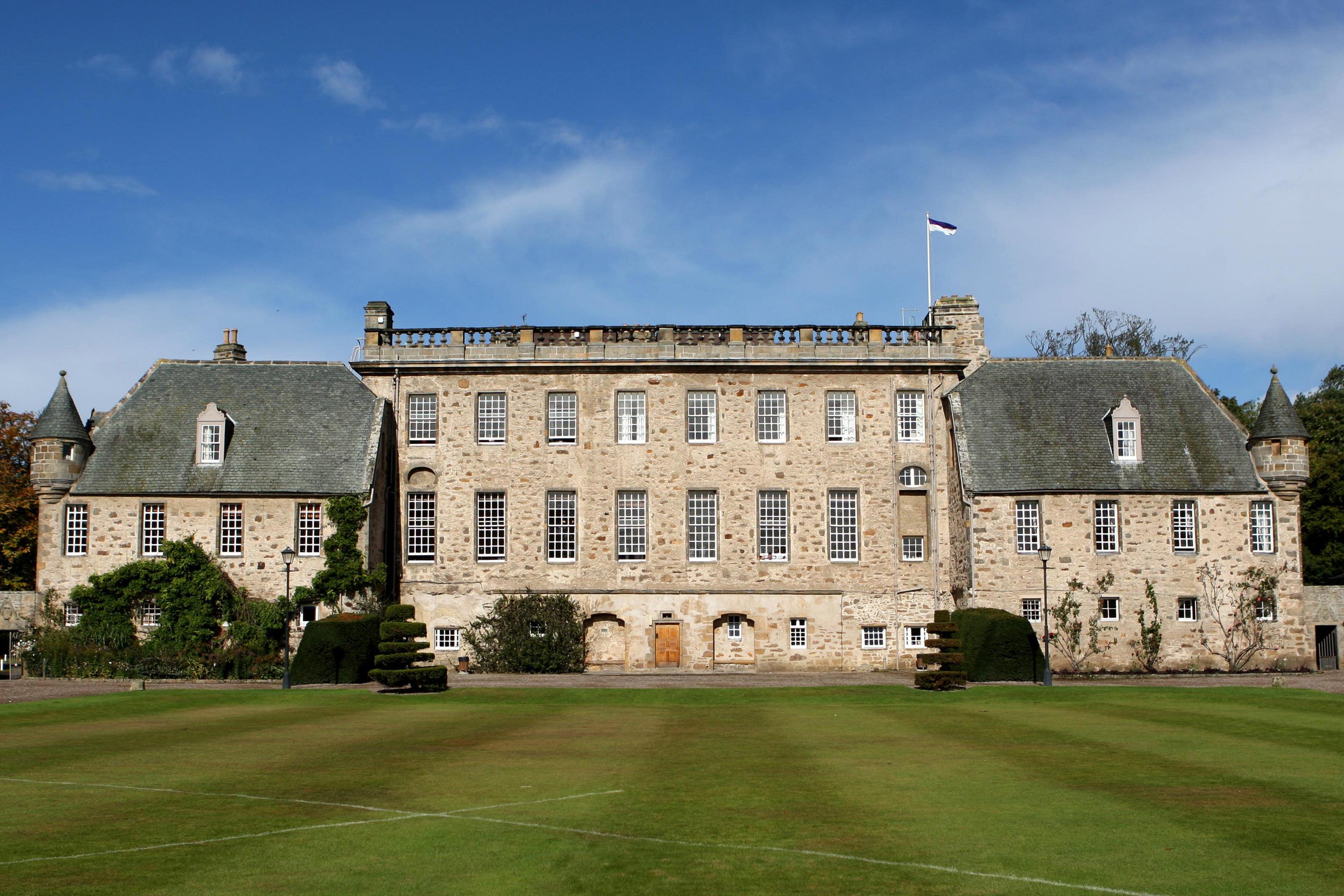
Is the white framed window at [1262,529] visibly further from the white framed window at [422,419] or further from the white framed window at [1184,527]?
the white framed window at [422,419]

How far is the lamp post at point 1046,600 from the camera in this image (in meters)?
29.7

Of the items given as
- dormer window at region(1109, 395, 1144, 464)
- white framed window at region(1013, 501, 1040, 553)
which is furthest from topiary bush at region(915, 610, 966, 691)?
dormer window at region(1109, 395, 1144, 464)

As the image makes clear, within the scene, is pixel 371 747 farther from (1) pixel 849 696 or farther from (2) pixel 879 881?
(1) pixel 849 696

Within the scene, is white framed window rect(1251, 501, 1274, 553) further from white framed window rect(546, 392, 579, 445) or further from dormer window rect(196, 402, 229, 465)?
dormer window rect(196, 402, 229, 465)

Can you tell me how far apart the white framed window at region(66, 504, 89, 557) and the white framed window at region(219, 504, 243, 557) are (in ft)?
13.2

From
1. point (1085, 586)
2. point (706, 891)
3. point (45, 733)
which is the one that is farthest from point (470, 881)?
point (1085, 586)

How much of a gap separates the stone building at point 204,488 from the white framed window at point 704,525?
970 centimetres

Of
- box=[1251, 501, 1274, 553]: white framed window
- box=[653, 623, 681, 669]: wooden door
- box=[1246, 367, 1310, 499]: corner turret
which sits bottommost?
box=[653, 623, 681, 669]: wooden door

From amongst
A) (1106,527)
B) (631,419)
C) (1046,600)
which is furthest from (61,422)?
(1106,527)

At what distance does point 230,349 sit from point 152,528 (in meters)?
8.03

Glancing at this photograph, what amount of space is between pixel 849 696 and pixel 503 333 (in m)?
17.5

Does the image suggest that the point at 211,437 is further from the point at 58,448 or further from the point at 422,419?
the point at 422,419

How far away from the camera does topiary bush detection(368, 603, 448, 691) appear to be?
28484 mm

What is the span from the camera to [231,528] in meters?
36.1
